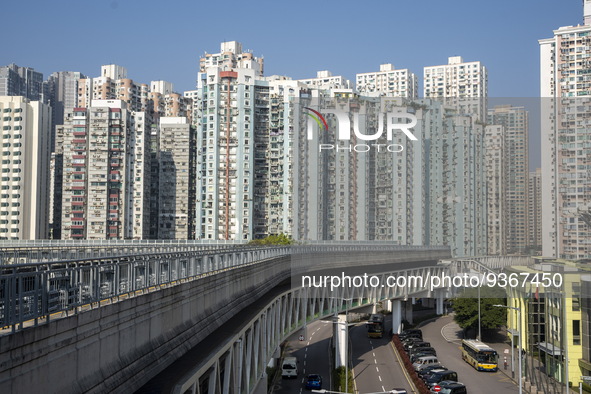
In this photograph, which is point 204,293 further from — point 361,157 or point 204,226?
point 204,226

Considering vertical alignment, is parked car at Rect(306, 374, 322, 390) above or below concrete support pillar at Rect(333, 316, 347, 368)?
below

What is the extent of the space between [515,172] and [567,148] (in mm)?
5355

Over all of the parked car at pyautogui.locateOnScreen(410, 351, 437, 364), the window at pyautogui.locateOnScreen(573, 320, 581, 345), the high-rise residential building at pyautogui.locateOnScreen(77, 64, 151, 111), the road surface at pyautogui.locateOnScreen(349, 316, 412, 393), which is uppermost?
the high-rise residential building at pyautogui.locateOnScreen(77, 64, 151, 111)

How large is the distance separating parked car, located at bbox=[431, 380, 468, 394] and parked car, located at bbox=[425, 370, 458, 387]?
71cm

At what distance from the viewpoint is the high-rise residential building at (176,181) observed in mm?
112812

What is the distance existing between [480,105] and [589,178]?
12768 cm

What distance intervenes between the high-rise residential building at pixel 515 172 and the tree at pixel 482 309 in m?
9.10

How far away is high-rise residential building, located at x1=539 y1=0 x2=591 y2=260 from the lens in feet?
195

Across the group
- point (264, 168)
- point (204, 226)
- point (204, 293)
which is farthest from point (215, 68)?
point (204, 293)

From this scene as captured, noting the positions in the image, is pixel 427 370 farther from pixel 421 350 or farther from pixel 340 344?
pixel 421 350

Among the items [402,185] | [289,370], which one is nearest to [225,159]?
[402,185]

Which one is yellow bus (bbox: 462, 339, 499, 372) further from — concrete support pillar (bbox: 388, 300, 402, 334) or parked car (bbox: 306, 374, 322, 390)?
concrete support pillar (bbox: 388, 300, 402, 334)

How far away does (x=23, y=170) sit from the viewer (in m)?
101

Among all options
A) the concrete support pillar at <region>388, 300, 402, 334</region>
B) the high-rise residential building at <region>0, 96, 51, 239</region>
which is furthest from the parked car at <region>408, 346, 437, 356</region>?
the high-rise residential building at <region>0, 96, 51, 239</region>
